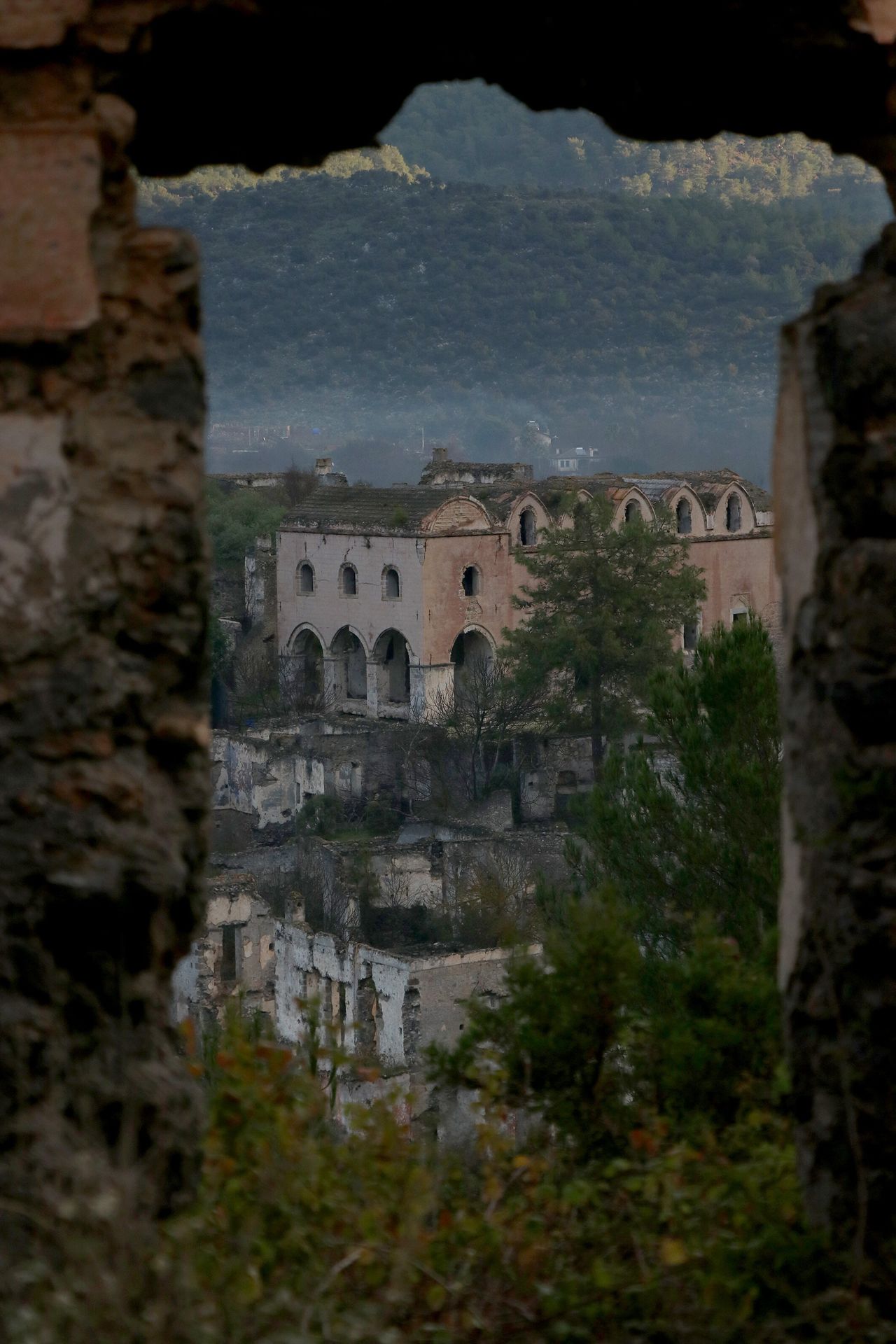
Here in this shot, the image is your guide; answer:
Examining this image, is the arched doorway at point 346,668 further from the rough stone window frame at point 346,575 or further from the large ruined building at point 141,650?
the large ruined building at point 141,650

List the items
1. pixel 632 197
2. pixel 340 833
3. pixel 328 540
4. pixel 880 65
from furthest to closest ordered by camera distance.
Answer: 1. pixel 632 197
2. pixel 328 540
3. pixel 340 833
4. pixel 880 65

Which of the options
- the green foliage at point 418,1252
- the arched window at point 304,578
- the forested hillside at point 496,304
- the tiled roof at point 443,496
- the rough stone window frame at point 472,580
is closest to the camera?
the green foliage at point 418,1252

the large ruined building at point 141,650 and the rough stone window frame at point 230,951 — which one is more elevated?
the large ruined building at point 141,650

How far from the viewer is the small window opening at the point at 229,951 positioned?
20.1m

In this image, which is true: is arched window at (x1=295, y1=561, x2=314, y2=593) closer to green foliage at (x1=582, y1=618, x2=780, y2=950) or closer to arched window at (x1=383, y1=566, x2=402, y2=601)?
arched window at (x1=383, y1=566, x2=402, y2=601)

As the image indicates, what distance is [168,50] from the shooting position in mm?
3588

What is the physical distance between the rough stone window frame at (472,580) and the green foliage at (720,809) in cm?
1995

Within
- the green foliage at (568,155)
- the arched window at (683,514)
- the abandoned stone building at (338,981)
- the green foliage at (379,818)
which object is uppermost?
the green foliage at (568,155)

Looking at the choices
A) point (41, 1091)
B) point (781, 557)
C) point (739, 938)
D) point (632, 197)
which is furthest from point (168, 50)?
point (632, 197)

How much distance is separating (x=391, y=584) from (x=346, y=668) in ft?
6.83

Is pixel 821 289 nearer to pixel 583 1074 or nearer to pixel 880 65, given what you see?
pixel 880 65

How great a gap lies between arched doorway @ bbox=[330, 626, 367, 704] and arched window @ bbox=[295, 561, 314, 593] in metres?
1.02

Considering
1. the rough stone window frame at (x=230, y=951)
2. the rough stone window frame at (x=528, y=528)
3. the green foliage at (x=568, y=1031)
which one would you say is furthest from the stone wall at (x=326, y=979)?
the green foliage at (x=568, y=1031)

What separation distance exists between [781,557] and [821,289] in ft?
1.56
